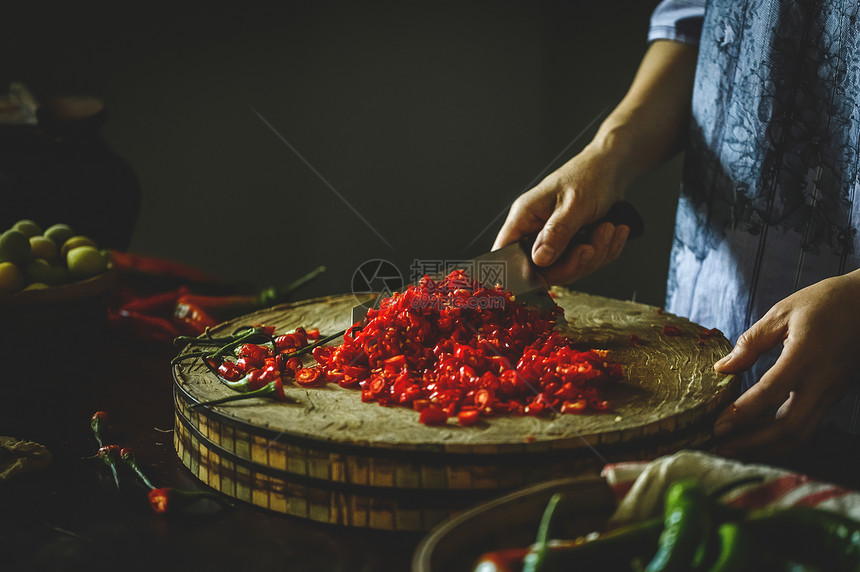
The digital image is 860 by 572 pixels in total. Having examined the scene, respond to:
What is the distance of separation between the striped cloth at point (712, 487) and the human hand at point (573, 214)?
911 millimetres

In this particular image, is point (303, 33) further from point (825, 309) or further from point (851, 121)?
point (825, 309)

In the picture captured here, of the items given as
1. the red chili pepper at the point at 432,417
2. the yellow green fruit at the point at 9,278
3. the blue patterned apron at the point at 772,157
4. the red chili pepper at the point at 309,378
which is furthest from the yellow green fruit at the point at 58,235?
the blue patterned apron at the point at 772,157

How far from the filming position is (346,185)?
13.5ft

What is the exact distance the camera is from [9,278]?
70.9 inches

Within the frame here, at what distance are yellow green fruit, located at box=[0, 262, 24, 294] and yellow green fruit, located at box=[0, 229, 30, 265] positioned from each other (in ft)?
0.12

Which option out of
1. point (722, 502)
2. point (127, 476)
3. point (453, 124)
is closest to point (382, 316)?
point (127, 476)

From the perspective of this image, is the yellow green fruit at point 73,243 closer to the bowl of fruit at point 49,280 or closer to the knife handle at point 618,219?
the bowl of fruit at point 49,280

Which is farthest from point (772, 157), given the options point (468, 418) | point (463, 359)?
point (468, 418)

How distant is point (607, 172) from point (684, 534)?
1.29 metres

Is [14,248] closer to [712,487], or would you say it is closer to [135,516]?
[135,516]

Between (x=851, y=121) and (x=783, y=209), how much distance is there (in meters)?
0.24

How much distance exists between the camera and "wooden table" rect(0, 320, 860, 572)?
101cm

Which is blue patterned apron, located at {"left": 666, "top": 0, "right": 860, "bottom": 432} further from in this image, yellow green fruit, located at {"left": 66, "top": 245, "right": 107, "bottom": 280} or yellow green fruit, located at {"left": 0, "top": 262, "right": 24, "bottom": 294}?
yellow green fruit, located at {"left": 0, "top": 262, "right": 24, "bottom": 294}

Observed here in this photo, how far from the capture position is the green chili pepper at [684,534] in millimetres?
739
